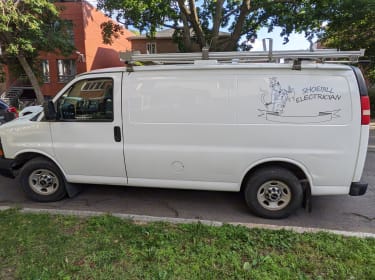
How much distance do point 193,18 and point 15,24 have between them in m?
8.34

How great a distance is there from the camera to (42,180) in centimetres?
451

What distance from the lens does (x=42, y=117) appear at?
4.32 m

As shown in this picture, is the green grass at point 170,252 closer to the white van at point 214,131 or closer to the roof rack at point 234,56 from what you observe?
the white van at point 214,131


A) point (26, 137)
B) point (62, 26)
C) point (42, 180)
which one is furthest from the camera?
point (62, 26)

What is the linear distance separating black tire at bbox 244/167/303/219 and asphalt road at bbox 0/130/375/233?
0.14 meters

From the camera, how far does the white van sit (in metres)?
3.56

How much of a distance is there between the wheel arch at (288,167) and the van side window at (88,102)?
83.1 inches

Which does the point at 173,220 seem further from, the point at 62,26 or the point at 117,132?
the point at 62,26

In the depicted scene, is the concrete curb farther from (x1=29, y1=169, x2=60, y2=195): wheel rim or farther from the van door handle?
the van door handle

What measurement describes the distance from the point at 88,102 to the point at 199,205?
2.26m

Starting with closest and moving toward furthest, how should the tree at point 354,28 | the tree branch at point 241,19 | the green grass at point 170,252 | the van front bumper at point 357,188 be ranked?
1. the green grass at point 170,252
2. the van front bumper at point 357,188
3. the tree at point 354,28
4. the tree branch at point 241,19

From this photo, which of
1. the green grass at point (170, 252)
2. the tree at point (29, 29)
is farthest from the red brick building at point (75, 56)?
the green grass at point (170, 252)

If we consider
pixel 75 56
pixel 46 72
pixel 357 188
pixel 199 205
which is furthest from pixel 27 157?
pixel 46 72

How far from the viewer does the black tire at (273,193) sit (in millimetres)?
3785
